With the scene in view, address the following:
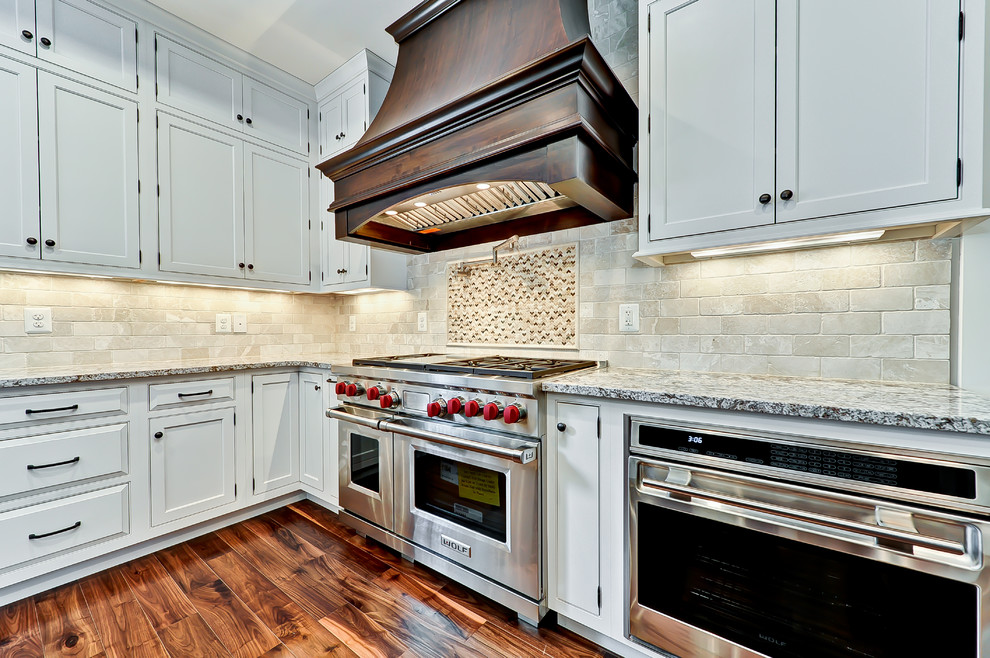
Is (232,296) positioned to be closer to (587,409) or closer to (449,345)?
(449,345)

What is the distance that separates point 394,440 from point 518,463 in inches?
28.5

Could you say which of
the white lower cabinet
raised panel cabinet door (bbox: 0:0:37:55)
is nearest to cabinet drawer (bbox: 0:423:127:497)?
raised panel cabinet door (bbox: 0:0:37:55)

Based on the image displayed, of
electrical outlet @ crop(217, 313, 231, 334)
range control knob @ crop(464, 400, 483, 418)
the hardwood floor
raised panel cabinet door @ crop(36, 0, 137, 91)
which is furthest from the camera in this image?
electrical outlet @ crop(217, 313, 231, 334)

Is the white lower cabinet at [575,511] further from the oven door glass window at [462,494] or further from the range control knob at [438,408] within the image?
the range control knob at [438,408]

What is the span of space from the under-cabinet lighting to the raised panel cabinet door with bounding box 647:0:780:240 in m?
0.13

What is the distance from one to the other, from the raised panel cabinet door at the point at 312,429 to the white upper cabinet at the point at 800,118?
2119mm

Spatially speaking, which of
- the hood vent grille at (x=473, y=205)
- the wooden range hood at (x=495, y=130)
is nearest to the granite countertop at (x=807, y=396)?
the wooden range hood at (x=495, y=130)

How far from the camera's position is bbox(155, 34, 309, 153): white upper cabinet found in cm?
236

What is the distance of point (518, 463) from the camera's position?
156 cm

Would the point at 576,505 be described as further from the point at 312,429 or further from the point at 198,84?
the point at 198,84

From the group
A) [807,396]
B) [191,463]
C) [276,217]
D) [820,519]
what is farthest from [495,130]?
[191,463]

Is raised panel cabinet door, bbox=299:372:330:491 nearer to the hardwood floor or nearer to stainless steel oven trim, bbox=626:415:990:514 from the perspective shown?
the hardwood floor

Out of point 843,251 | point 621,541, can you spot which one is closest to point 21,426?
point 621,541

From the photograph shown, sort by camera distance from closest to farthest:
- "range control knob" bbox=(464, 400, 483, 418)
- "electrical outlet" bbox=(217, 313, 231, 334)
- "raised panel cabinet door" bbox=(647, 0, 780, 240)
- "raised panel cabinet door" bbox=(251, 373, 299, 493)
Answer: "raised panel cabinet door" bbox=(647, 0, 780, 240) < "range control knob" bbox=(464, 400, 483, 418) < "raised panel cabinet door" bbox=(251, 373, 299, 493) < "electrical outlet" bbox=(217, 313, 231, 334)
